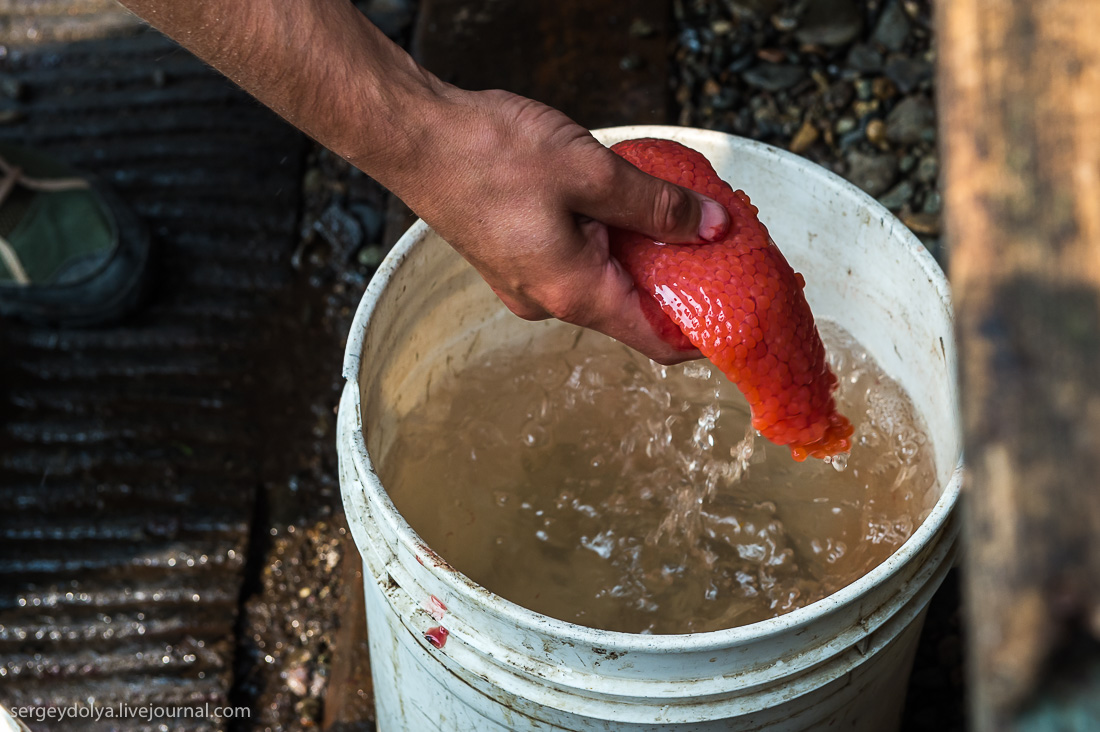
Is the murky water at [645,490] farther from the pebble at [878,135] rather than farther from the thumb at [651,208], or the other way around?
the pebble at [878,135]

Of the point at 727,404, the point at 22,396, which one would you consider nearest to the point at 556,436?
the point at 727,404

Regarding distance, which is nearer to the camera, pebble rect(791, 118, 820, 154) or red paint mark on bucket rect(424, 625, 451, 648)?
red paint mark on bucket rect(424, 625, 451, 648)

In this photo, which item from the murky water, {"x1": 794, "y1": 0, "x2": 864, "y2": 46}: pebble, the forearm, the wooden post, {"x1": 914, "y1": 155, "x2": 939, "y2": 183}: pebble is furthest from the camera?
{"x1": 794, "y1": 0, "x2": 864, "y2": 46}: pebble

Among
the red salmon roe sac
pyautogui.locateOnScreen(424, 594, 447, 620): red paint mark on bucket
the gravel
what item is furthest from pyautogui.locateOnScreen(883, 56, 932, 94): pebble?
pyautogui.locateOnScreen(424, 594, 447, 620): red paint mark on bucket

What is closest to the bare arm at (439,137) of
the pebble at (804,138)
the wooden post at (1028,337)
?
the wooden post at (1028,337)

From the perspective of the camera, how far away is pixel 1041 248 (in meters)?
0.43

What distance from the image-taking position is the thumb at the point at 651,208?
1.18 m

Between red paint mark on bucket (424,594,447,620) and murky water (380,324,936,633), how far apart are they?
368mm

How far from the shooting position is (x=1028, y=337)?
1.40ft

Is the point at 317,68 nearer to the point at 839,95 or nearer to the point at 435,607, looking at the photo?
the point at 435,607

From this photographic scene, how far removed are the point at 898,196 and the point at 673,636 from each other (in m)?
1.91

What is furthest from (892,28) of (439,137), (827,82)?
(439,137)

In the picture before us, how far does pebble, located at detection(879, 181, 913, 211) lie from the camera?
259cm

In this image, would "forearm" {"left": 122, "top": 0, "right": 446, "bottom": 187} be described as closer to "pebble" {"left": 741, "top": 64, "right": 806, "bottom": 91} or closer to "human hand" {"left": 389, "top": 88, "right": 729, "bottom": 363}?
"human hand" {"left": 389, "top": 88, "right": 729, "bottom": 363}
